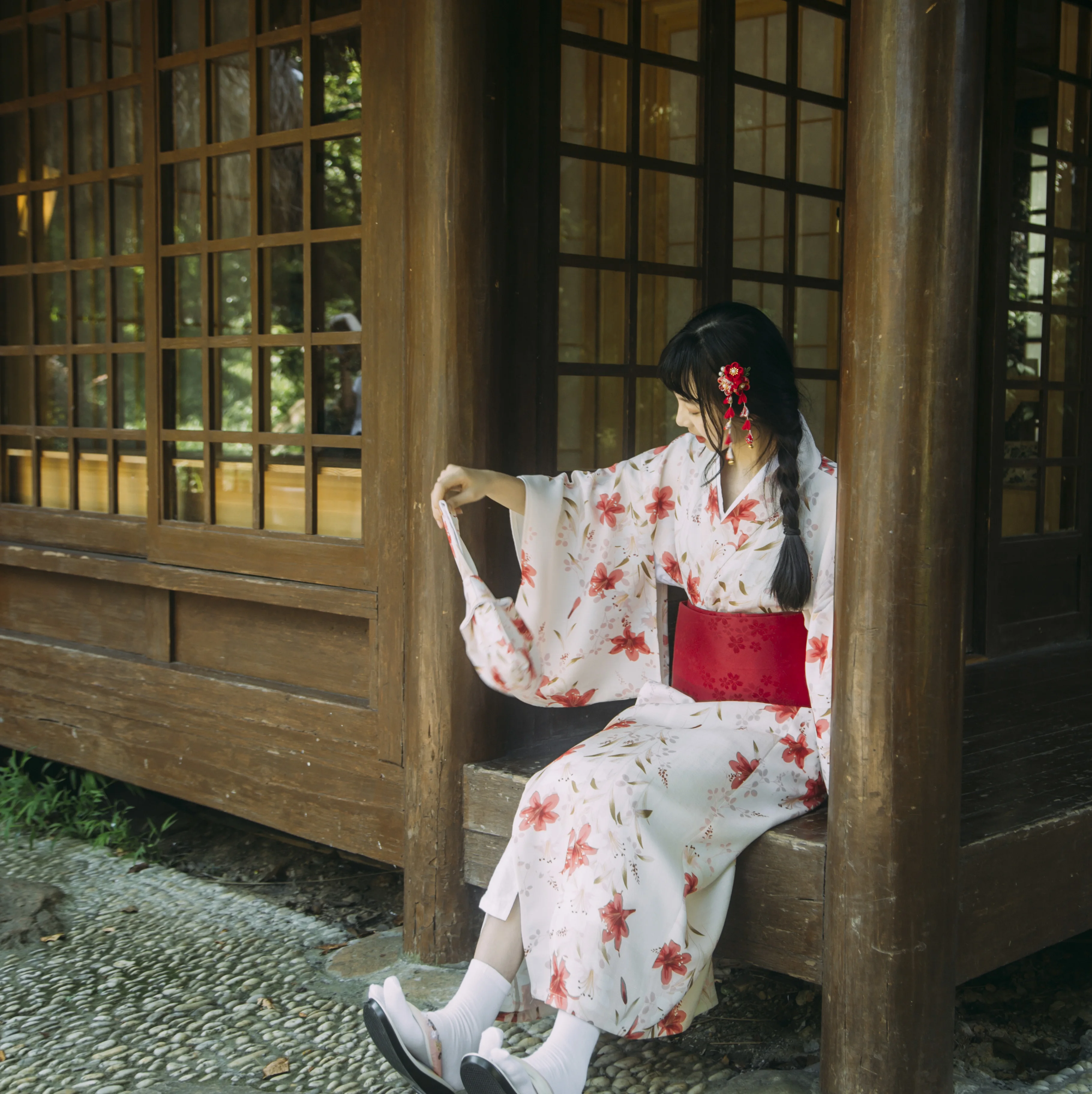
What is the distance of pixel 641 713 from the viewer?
2979 millimetres

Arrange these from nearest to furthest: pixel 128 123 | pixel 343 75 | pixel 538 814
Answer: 1. pixel 538 814
2. pixel 128 123
3. pixel 343 75

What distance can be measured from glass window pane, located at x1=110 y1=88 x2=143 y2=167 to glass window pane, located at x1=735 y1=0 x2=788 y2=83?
2191 millimetres

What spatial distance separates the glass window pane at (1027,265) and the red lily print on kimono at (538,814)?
2.95 m

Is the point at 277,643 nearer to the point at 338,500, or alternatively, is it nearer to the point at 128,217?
the point at 338,500

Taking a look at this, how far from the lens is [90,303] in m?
4.84

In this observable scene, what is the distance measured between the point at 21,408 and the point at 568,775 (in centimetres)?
322

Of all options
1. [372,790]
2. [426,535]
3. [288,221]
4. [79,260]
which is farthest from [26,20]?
[372,790]

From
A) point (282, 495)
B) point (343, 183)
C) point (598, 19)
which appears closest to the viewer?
point (598, 19)

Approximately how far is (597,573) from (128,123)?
109 inches

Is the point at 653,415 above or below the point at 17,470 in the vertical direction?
above

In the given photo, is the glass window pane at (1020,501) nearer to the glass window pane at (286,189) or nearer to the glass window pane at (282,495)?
the glass window pane at (282,495)

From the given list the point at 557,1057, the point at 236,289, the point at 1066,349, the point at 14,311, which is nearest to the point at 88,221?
the point at 14,311

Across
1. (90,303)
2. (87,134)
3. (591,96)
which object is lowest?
(90,303)

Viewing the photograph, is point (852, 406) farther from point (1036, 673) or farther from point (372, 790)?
point (1036, 673)
